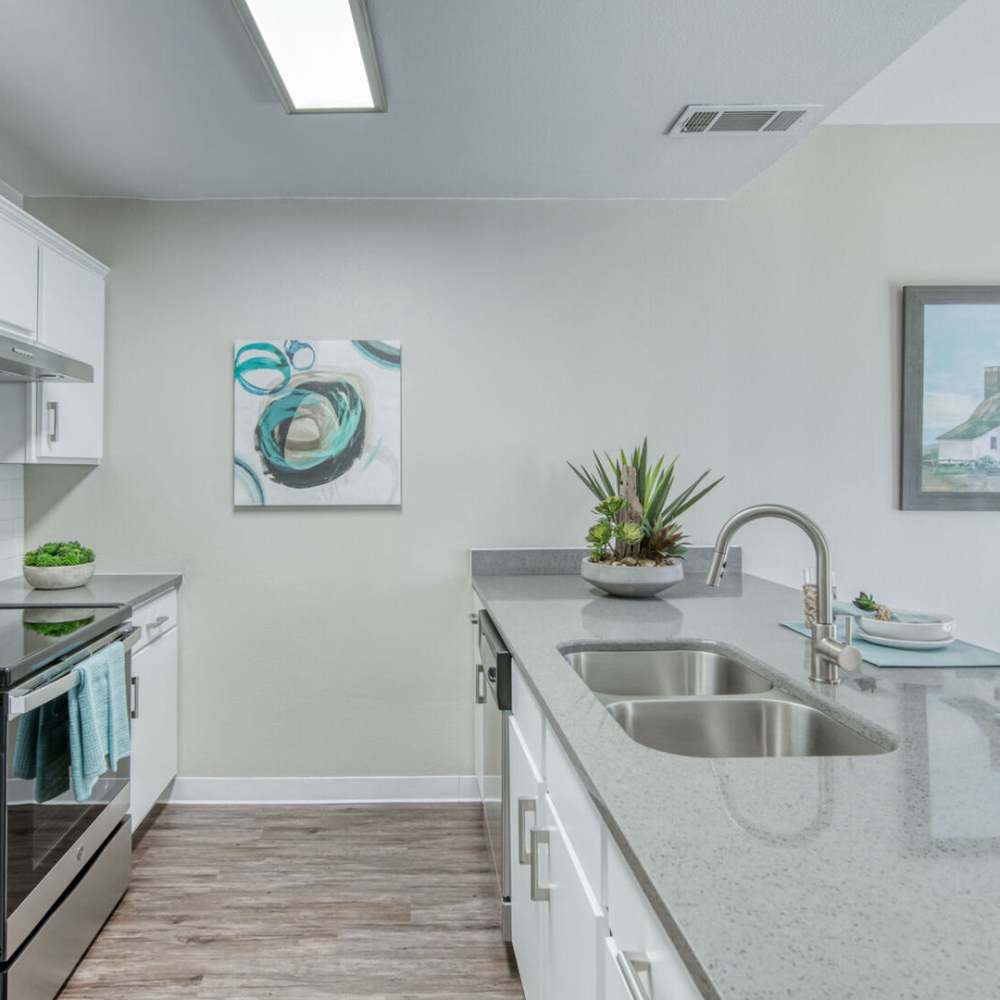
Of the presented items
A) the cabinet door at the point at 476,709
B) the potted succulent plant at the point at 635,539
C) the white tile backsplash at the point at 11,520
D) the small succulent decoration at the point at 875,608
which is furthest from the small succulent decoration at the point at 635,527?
Answer: the white tile backsplash at the point at 11,520

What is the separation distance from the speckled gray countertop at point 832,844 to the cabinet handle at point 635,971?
0.10 meters

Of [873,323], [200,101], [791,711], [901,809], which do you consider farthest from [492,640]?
[873,323]

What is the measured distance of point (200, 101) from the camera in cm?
230

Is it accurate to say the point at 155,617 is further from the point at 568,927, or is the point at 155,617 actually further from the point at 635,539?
the point at 568,927

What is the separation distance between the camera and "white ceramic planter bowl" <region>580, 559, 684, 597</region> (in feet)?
8.52

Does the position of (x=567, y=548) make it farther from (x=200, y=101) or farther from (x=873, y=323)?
(x=200, y=101)

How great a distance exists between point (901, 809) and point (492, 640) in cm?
141

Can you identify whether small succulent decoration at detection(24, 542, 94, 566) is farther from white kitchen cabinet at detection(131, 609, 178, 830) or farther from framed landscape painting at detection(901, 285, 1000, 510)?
framed landscape painting at detection(901, 285, 1000, 510)

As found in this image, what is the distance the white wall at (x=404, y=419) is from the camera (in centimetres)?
311

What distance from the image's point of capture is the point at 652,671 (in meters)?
1.99

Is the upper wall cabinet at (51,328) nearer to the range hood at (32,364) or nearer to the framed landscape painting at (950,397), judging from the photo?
the range hood at (32,364)

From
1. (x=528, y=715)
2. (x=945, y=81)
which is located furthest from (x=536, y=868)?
(x=945, y=81)

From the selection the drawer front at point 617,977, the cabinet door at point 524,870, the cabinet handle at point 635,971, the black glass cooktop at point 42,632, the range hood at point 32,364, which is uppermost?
the range hood at point 32,364

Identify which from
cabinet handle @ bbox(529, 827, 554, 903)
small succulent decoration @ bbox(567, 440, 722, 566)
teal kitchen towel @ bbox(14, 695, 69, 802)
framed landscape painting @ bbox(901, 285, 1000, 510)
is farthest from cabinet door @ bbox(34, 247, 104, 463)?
framed landscape painting @ bbox(901, 285, 1000, 510)
